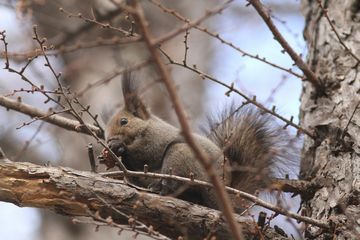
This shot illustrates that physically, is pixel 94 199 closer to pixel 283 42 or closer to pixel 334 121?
pixel 283 42

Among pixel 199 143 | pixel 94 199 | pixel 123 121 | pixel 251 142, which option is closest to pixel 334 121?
pixel 251 142

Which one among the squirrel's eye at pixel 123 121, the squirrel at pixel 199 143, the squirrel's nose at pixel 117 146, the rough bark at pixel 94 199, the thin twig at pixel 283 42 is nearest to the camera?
the rough bark at pixel 94 199

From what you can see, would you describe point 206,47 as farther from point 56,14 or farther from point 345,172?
point 345,172

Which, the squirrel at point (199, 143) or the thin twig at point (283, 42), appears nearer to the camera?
the thin twig at point (283, 42)

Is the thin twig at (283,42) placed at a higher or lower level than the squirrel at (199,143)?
higher

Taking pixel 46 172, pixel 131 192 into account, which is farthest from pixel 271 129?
pixel 46 172

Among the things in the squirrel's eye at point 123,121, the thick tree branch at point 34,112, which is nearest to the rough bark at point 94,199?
the thick tree branch at point 34,112

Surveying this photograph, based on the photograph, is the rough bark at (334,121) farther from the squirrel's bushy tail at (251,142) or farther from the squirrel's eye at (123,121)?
the squirrel's eye at (123,121)

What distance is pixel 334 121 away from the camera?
9.91 ft

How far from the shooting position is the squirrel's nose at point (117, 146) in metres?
3.23

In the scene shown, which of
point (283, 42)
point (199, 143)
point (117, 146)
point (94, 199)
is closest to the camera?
point (94, 199)

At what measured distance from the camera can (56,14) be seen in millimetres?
5879

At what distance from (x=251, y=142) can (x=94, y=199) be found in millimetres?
986

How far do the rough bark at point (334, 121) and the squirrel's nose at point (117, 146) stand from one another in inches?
36.2
